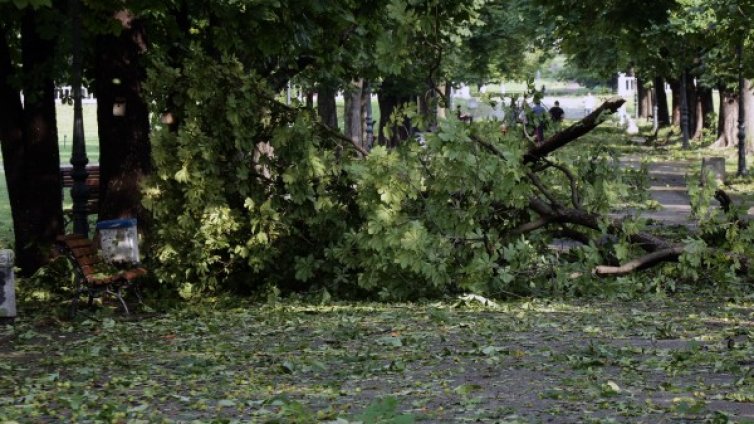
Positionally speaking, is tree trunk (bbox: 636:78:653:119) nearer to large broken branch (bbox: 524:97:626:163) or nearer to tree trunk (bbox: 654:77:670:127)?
tree trunk (bbox: 654:77:670:127)

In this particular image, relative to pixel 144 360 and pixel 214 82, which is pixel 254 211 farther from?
pixel 144 360

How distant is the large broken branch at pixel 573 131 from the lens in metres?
14.8

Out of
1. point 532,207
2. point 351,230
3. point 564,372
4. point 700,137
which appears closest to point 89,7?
point 351,230

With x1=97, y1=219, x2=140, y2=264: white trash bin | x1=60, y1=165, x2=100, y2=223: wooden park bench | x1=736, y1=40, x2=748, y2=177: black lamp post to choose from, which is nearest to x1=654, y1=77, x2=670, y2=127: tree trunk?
x1=736, y1=40, x2=748, y2=177: black lamp post

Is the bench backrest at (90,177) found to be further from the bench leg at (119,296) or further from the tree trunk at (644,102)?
the tree trunk at (644,102)

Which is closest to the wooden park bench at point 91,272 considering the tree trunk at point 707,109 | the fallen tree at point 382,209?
the fallen tree at point 382,209

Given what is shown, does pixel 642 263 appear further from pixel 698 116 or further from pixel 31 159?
pixel 698 116

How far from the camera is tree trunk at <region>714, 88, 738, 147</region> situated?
143ft

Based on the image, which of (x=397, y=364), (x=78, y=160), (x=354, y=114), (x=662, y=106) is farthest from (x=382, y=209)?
(x=662, y=106)

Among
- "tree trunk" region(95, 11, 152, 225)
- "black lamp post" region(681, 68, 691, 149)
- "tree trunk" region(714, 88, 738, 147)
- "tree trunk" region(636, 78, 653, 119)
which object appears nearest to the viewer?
"tree trunk" region(95, 11, 152, 225)

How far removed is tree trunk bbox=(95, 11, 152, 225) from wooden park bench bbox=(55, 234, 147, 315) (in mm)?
1875

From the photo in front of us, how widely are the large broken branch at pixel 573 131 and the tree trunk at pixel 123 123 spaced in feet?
15.8

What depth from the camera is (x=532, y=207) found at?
15.1 meters

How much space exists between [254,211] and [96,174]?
376 inches
